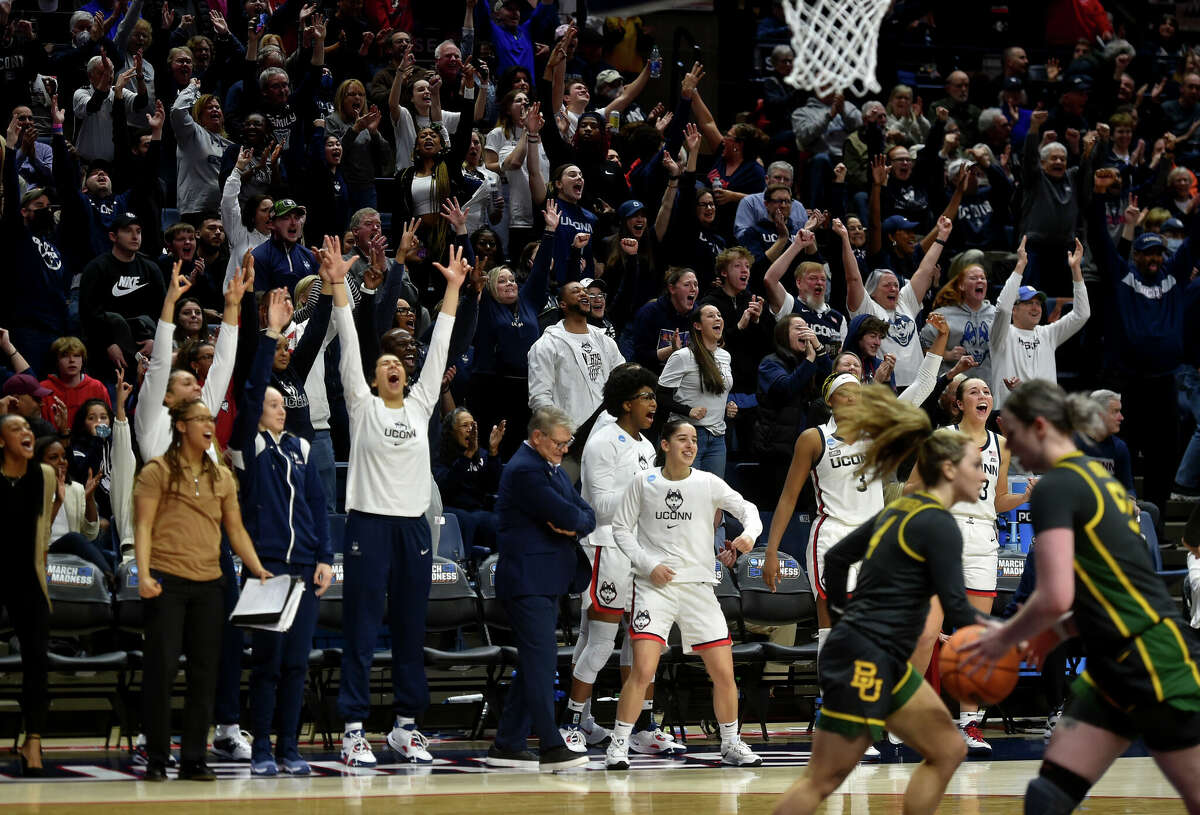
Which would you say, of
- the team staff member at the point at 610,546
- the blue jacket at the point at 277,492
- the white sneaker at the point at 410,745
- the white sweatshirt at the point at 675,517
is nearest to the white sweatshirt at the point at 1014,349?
the team staff member at the point at 610,546

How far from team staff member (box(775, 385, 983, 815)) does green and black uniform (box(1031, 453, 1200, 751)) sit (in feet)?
1.79

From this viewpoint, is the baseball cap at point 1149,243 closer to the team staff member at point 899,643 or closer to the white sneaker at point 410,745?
the white sneaker at point 410,745

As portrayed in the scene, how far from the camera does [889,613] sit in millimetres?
6168

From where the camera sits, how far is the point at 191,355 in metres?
10.1

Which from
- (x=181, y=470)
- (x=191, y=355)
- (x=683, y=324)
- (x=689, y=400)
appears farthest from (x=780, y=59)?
(x=181, y=470)

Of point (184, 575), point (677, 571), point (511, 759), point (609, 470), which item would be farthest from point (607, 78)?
point (184, 575)

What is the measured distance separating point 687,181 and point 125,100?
5081mm

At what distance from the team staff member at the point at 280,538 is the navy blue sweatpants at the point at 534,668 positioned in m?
1.19

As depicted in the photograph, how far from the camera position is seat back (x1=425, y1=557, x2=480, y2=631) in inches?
430

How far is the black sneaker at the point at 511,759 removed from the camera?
984cm

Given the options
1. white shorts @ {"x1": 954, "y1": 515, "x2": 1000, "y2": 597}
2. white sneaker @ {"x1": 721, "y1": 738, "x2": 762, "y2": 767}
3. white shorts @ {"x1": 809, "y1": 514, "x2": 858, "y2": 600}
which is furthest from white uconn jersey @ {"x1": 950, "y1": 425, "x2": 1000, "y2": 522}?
white sneaker @ {"x1": 721, "y1": 738, "x2": 762, "y2": 767}

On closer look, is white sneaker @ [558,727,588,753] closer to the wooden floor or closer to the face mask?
the wooden floor

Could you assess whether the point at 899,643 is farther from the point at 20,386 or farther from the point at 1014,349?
the point at 1014,349

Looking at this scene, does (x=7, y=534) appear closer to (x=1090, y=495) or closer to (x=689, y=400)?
(x=689, y=400)
